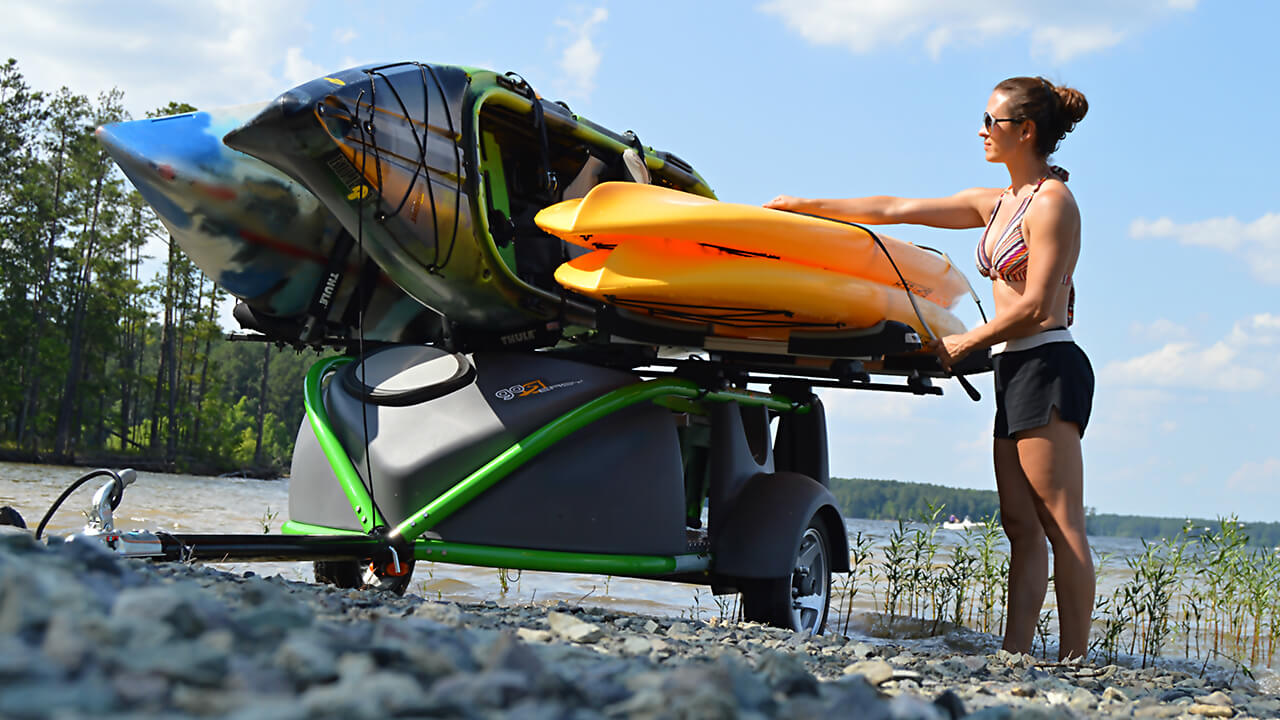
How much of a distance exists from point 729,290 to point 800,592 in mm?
1674

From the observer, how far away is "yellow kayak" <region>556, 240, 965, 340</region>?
4.27 m

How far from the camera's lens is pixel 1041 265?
3844 millimetres

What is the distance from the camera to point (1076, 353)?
3932 mm

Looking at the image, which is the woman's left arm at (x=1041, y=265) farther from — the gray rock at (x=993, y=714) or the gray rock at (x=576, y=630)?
the gray rock at (x=993, y=714)

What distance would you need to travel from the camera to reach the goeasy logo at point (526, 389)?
429cm

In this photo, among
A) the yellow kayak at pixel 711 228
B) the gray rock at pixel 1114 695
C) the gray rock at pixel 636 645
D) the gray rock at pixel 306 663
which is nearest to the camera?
the gray rock at pixel 306 663

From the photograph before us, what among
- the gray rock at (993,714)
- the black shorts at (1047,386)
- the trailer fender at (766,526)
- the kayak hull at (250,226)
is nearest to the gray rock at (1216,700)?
the black shorts at (1047,386)

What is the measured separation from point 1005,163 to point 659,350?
5.83 ft

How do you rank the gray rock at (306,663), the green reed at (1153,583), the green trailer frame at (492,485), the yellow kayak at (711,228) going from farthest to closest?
the green reed at (1153,583), the yellow kayak at (711,228), the green trailer frame at (492,485), the gray rock at (306,663)

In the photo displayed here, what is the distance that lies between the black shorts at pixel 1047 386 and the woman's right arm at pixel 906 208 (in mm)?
915

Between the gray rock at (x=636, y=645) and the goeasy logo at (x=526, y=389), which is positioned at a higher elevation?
the goeasy logo at (x=526, y=389)

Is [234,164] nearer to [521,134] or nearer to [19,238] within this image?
[521,134]

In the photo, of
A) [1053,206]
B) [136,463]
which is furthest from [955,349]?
[136,463]

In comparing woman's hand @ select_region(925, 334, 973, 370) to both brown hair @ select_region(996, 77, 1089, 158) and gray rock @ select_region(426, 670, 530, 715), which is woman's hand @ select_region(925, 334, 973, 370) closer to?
brown hair @ select_region(996, 77, 1089, 158)
